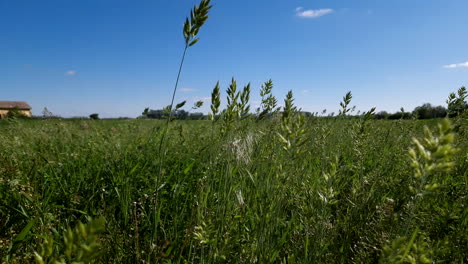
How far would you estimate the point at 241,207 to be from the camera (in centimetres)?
203

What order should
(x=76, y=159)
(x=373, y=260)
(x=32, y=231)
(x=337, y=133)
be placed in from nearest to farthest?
(x=373, y=260)
(x=32, y=231)
(x=76, y=159)
(x=337, y=133)

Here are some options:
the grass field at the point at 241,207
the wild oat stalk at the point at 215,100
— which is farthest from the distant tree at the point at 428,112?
the wild oat stalk at the point at 215,100

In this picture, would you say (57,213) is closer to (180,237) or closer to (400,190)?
(180,237)

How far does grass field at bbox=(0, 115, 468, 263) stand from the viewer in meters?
1.46

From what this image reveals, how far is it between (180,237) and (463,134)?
3557 mm

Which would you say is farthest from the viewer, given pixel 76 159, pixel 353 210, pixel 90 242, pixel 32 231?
pixel 76 159

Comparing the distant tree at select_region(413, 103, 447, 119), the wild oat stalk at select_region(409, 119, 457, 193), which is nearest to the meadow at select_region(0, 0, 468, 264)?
the wild oat stalk at select_region(409, 119, 457, 193)

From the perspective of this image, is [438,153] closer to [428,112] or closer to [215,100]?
[215,100]

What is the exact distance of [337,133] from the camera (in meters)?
4.29

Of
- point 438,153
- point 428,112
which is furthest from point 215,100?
point 428,112

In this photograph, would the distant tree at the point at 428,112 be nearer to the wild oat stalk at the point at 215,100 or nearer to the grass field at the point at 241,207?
the grass field at the point at 241,207

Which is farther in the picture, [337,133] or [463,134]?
[337,133]

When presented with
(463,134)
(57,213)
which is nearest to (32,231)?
(57,213)

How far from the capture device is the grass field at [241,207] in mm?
1457
